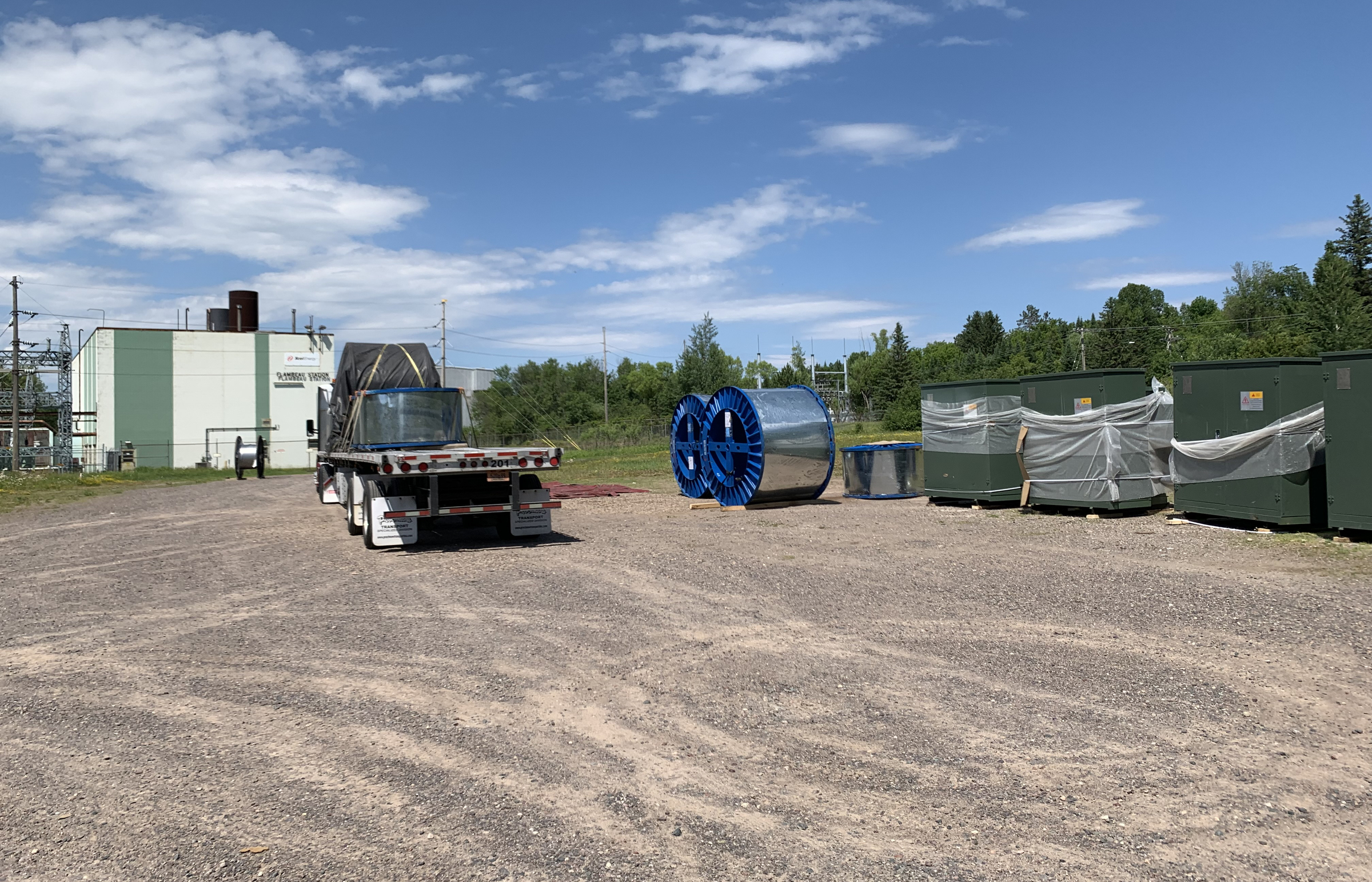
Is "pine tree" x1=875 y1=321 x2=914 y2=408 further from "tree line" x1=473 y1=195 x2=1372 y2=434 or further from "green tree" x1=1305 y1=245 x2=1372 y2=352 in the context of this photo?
"green tree" x1=1305 y1=245 x2=1372 y2=352

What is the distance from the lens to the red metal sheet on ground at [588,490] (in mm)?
23172

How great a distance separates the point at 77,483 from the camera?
3344 cm

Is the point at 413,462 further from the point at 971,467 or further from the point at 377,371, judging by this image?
the point at 971,467

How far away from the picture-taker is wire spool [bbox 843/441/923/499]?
20.3m

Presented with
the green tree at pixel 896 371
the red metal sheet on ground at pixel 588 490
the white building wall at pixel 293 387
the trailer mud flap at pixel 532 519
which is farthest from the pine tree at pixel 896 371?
the trailer mud flap at pixel 532 519

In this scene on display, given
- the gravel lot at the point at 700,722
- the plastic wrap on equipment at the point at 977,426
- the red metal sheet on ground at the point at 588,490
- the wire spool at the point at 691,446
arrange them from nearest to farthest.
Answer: the gravel lot at the point at 700,722 → the plastic wrap on equipment at the point at 977,426 → the wire spool at the point at 691,446 → the red metal sheet on ground at the point at 588,490

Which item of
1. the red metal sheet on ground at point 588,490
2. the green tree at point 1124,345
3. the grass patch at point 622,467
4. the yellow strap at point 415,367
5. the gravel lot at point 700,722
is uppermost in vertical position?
the green tree at point 1124,345

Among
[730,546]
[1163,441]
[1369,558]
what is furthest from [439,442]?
[1369,558]

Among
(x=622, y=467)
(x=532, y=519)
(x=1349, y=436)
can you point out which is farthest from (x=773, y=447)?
(x=622, y=467)

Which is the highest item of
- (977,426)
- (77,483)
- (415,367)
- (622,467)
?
(415,367)

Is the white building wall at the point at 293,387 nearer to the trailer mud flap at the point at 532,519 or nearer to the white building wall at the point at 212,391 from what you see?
Answer: the white building wall at the point at 212,391

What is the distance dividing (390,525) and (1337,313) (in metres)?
68.3

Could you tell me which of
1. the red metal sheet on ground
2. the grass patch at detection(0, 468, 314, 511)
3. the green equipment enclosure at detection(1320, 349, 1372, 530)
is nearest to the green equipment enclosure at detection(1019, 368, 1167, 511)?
the green equipment enclosure at detection(1320, 349, 1372, 530)

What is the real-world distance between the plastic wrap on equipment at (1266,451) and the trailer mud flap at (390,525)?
37.0ft
